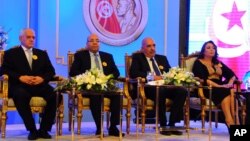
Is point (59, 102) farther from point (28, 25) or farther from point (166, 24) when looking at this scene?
point (166, 24)

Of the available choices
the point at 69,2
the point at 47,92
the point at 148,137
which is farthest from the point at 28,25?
the point at 148,137

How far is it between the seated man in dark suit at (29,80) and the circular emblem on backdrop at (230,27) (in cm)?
306

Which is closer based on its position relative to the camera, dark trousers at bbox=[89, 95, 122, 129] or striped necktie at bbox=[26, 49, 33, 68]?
dark trousers at bbox=[89, 95, 122, 129]

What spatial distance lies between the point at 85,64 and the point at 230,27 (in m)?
2.79

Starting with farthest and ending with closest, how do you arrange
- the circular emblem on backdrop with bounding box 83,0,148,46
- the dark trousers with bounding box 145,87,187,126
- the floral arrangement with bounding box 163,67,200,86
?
the circular emblem on backdrop with bounding box 83,0,148,46 → the dark trousers with bounding box 145,87,187,126 → the floral arrangement with bounding box 163,67,200,86

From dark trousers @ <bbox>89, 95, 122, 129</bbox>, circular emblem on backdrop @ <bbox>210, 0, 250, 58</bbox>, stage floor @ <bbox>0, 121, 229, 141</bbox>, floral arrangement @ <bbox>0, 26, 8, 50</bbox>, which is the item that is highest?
circular emblem on backdrop @ <bbox>210, 0, 250, 58</bbox>

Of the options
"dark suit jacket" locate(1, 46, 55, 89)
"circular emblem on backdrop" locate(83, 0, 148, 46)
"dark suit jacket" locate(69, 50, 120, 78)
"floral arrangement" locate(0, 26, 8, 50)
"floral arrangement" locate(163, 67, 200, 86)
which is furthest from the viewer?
"circular emblem on backdrop" locate(83, 0, 148, 46)

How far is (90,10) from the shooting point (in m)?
6.47

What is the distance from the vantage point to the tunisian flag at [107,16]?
6547mm

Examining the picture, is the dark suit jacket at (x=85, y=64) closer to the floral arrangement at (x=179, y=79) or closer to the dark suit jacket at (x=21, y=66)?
the dark suit jacket at (x=21, y=66)

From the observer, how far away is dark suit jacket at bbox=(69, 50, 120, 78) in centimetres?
506

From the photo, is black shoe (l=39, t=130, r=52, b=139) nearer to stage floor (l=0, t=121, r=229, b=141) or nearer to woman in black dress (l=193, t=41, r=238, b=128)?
stage floor (l=0, t=121, r=229, b=141)

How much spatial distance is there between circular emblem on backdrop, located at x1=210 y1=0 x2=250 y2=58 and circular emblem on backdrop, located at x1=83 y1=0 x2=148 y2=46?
114 cm

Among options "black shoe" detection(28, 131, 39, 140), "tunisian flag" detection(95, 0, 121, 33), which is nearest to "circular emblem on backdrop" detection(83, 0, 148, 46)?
"tunisian flag" detection(95, 0, 121, 33)
